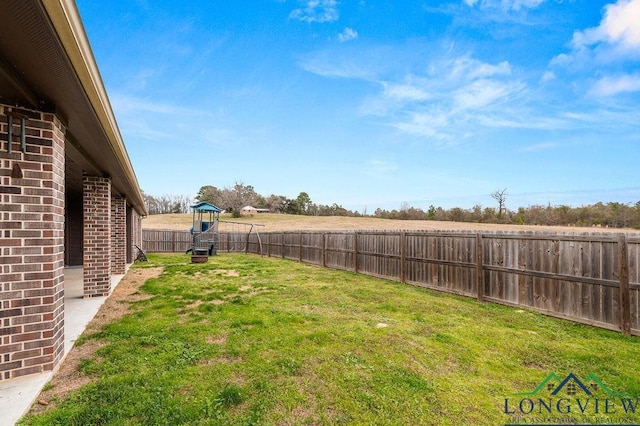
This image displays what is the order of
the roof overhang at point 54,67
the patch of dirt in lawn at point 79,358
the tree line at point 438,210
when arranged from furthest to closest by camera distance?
the tree line at point 438,210
the patch of dirt in lawn at point 79,358
the roof overhang at point 54,67

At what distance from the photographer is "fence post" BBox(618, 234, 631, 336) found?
14.1 ft

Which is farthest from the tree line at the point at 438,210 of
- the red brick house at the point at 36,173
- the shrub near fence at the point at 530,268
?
the red brick house at the point at 36,173

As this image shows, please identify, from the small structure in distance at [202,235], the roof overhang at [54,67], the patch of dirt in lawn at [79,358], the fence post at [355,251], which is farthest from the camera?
the small structure in distance at [202,235]

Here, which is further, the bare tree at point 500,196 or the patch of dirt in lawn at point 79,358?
the bare tree at point 500,196

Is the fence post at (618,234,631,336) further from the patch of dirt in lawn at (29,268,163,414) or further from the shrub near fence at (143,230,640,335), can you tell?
the patch of dirt in lawn at (29,268,163,414)

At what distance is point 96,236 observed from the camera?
21.8ft

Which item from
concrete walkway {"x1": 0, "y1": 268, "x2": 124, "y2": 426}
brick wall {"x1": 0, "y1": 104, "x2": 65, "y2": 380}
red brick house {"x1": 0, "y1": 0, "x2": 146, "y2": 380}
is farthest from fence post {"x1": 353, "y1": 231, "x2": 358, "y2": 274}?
brick wall {"x1": 0, "y1": 104, "x2": 65, "y2": 380}

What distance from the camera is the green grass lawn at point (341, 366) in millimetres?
2436

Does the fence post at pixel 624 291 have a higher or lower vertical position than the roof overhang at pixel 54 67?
lower

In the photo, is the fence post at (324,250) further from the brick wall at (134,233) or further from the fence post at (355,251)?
the brick wall at (134,233)

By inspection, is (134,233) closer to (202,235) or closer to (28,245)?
(202,235)

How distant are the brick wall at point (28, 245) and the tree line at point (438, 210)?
40737 millimetres

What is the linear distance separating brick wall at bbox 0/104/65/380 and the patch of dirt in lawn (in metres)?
0.20

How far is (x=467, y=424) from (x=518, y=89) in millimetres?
14295
